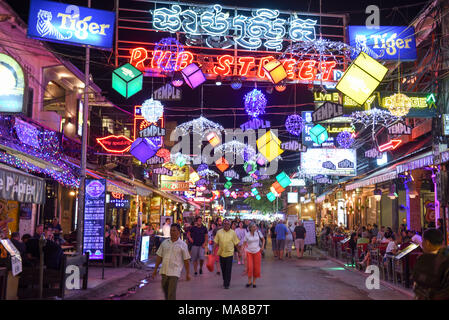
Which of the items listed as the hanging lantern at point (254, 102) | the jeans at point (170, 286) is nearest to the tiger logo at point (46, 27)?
the hanging lantern at point (254, 102)

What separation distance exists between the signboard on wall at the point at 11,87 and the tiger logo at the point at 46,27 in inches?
93.8

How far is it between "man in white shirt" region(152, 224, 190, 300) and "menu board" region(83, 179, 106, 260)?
7.29 metres

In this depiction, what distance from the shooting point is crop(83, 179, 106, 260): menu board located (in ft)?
52.2

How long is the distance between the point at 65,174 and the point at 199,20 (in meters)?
8.30

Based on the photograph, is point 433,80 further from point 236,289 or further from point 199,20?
point 236,289

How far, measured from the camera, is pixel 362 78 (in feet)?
37.0

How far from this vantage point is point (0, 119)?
47.4 feet

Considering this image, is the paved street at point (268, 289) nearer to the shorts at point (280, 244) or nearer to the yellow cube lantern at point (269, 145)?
the yellow cube lantern at point (269, 145)

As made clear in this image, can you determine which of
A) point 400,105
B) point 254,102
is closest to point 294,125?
point 254,102

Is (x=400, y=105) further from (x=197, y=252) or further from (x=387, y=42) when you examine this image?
(x=197, y=252)

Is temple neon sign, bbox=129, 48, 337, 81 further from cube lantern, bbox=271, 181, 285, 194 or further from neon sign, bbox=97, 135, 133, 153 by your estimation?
cube lantern, bbox=271, 181, 285, 194

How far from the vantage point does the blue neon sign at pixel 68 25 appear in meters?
15.1

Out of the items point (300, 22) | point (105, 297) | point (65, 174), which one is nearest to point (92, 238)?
point (65, 174)

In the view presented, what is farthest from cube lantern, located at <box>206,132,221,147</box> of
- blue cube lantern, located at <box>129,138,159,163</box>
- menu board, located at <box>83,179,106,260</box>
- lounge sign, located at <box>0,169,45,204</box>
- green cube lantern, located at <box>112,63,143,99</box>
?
lounge sign, located at <box>0,169,45,204</box>
